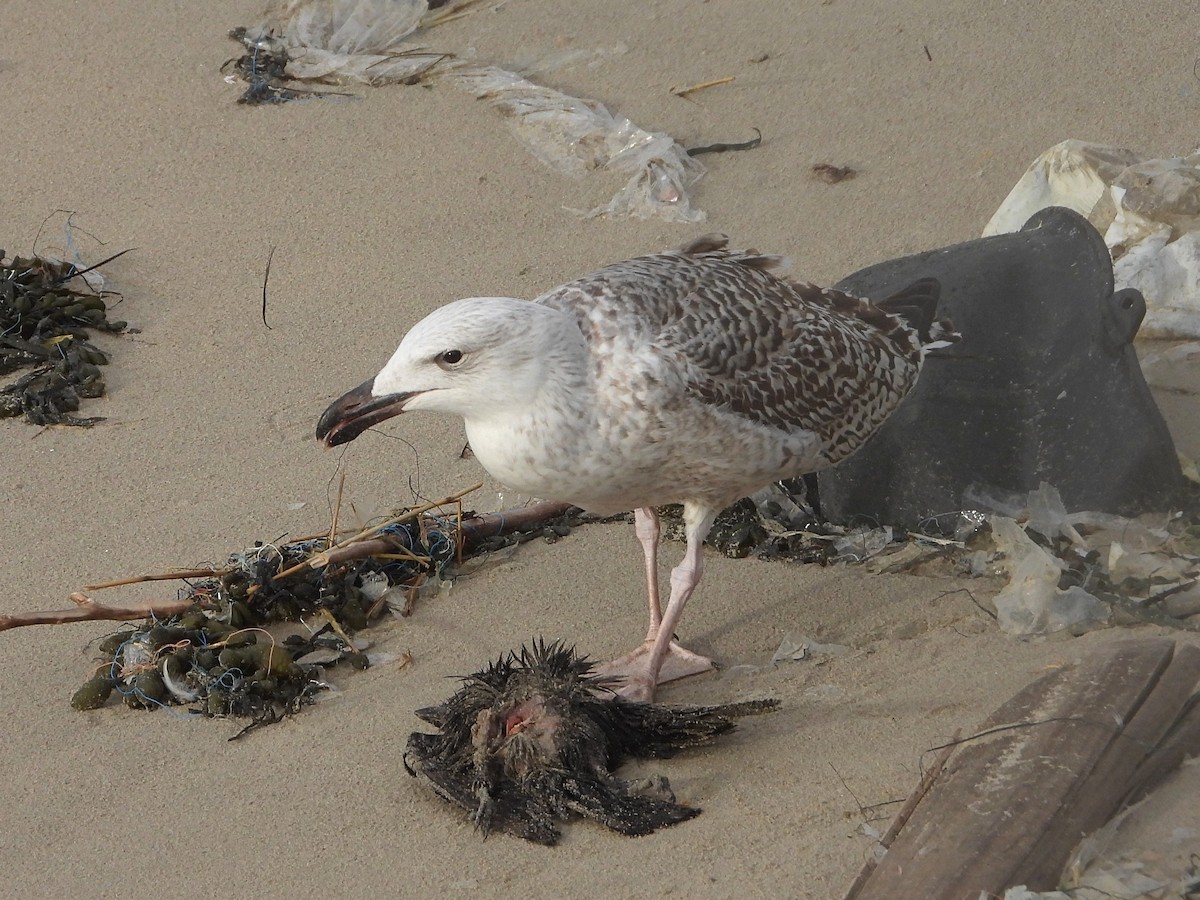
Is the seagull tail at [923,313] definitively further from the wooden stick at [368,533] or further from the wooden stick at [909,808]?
the wooden stick at [909,808]

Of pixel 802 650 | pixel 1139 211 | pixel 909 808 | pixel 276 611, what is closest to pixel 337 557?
pixel 276 611

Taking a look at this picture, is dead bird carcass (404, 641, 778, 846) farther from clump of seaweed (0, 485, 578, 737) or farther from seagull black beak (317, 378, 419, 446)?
seagull black beak (317, 378, 419, 446)

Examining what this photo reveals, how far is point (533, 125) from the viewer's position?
6.88 metres

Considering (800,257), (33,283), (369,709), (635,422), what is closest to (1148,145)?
(800,257)

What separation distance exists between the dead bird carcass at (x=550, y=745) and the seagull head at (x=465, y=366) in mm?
683

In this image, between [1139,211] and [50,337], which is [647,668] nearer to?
[1139,211]

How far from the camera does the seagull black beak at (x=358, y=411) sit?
3.51 m

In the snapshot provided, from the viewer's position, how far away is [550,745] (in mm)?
3348

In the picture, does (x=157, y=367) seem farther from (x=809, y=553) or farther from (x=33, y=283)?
(x=809, y=553)

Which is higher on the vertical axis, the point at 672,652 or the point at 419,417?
the point at 419,417

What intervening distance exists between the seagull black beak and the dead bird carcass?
0.71 m

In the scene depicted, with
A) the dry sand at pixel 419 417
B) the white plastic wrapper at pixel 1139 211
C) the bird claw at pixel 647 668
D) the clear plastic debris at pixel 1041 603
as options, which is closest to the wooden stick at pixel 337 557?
the dry sand at pixel 419 417

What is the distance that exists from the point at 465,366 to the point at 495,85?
4005mm

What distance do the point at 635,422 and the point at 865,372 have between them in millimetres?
974
